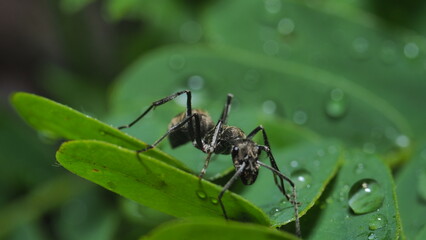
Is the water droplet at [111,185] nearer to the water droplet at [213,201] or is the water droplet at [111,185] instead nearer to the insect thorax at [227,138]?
the water droplet at [213,201]

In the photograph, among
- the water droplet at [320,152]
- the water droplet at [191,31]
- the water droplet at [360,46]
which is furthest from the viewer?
the water droplet at [191,31]

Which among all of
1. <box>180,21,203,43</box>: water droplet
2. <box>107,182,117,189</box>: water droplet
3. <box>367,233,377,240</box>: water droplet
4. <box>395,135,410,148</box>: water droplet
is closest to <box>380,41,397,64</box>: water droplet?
<box>395,135,410,148</box>: water droplet

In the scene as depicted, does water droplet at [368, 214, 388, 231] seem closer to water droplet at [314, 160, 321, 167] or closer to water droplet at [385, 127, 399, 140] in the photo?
water droplet at [314, 160, 321, 167]

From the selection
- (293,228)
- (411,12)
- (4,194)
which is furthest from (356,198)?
(4,194)

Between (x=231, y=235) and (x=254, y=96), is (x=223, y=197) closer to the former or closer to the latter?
(x=231, y=235)

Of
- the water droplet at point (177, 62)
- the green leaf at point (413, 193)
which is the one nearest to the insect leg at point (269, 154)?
the green leaf at point (413, 193)

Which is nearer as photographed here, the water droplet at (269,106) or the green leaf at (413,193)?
the green leaf at (413,193)

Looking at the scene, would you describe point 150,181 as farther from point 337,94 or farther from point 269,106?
point 337,94
